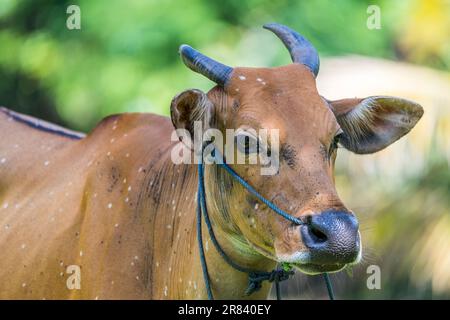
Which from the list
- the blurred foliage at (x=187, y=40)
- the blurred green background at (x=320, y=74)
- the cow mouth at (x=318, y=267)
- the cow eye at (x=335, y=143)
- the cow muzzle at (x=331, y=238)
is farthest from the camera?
the blurred foliage at (x=187, y=40)

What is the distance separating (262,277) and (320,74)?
29.7ft

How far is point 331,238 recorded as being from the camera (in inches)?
203

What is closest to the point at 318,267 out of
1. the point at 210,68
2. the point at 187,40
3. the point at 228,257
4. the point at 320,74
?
the point at 228,257

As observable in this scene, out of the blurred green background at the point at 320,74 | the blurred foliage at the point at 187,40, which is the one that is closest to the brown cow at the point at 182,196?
the blurred green background at the point at 320,74

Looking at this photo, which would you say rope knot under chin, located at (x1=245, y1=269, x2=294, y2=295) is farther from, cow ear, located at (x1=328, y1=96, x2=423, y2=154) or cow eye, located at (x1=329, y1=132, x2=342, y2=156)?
cow ear, located at (x1=328, y1=96, x2=423, y2=154)

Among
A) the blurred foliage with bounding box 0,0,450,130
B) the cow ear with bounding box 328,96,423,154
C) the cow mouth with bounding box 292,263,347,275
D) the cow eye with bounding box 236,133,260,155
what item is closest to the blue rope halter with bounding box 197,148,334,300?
the cow eye with bounding box 236,133,260,155

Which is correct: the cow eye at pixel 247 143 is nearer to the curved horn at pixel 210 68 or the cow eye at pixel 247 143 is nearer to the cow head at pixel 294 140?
the cow head at pixel 294 140

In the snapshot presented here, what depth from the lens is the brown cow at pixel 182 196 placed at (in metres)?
5.46

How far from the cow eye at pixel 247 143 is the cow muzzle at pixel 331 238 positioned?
0.58 metres

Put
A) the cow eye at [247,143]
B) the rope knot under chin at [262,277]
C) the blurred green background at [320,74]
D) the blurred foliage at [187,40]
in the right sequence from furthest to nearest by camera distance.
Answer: the blurred foliage at [187,40] < the blurred green background at [320,74] < the rope knot under chin at [262,277] < the cow eye at [247,143]

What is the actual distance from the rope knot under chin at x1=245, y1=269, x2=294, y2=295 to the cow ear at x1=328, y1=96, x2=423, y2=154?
37.1 inches

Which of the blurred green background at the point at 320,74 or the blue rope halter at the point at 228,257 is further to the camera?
the blurred green background at the point at 320,74

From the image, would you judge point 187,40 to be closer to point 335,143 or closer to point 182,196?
point 182,196

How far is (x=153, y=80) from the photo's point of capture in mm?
16391
